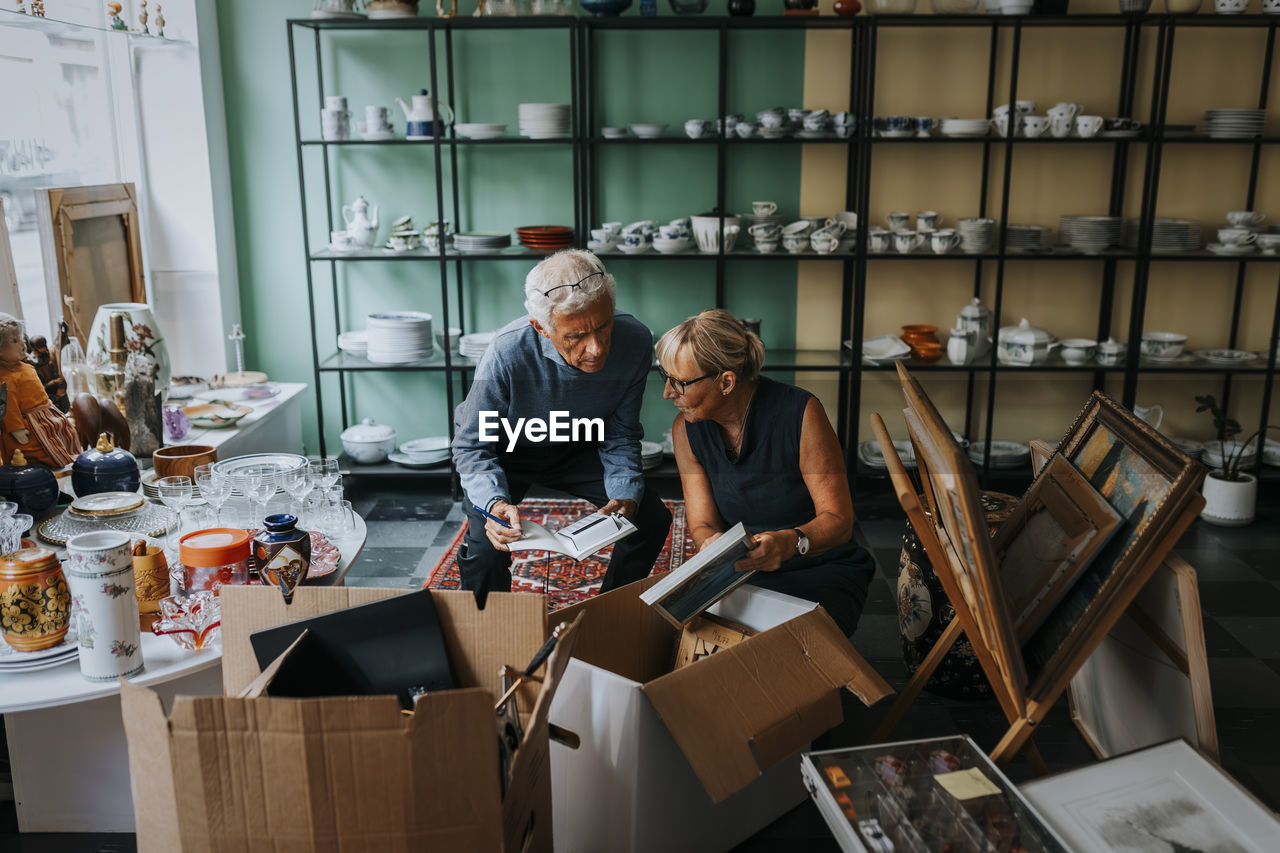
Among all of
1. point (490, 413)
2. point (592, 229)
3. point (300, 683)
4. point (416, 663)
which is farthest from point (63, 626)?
point (592, 229)

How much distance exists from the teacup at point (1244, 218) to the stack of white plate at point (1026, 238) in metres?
0.72

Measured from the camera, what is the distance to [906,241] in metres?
4.23

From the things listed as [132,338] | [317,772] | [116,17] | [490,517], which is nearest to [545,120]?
[116,17]

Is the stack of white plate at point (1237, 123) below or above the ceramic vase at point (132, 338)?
above

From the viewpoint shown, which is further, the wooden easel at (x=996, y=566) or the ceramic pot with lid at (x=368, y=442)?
the ceramic pot with lid at (x=368, y=442)

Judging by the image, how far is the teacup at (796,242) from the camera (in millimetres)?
4285

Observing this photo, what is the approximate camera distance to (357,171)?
176 inches

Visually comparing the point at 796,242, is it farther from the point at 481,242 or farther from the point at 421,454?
the point at 421,454

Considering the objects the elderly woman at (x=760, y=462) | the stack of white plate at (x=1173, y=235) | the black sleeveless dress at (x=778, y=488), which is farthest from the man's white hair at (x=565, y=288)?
the stack of white plate at (x=1173, y=235)

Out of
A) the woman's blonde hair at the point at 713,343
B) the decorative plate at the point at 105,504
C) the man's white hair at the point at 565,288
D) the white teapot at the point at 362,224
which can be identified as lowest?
the decorative plate at the point at 105,504

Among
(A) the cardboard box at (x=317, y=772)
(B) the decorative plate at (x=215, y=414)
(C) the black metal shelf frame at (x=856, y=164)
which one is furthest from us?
(C) the black metal shelf frame at (x=856, y=164)

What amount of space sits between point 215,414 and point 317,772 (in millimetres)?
2764

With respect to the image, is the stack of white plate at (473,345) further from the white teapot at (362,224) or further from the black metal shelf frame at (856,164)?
the white teapot at (362,224)

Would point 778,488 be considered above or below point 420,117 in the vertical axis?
below
